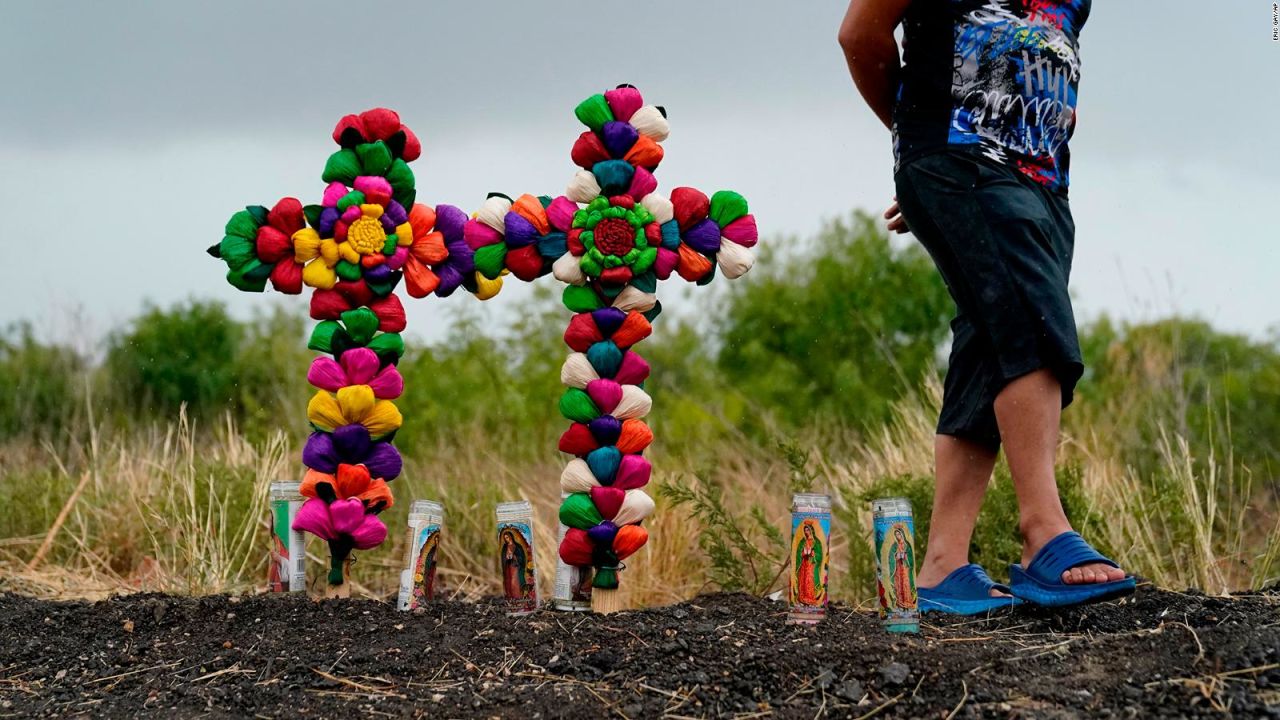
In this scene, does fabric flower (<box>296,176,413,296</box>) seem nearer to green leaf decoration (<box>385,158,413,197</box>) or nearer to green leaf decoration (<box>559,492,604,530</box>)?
green leaf decoration (<box>385,158,413,197</box>)

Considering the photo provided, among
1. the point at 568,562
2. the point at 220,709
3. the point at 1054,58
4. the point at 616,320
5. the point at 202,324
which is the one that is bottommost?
the point at 220,709

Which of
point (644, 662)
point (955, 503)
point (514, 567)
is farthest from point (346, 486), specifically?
point (955, 503)

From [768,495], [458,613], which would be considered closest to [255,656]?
[458,613]

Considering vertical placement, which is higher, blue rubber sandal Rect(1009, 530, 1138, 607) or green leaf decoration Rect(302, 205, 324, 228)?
green leaf decoration Rect(302, 205, 324, 228)

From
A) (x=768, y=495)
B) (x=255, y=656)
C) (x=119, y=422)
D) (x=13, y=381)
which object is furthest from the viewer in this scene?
(x=13, y=381)

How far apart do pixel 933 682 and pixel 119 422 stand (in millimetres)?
8692

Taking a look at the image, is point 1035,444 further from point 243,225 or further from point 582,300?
point 243,225

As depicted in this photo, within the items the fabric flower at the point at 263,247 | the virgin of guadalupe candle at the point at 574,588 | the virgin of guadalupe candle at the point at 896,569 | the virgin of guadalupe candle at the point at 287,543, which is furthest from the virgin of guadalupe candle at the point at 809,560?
the fabric flower at the point at 263,247

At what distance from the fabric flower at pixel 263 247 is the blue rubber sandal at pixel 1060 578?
7.53 ft

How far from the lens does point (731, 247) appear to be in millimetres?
3680

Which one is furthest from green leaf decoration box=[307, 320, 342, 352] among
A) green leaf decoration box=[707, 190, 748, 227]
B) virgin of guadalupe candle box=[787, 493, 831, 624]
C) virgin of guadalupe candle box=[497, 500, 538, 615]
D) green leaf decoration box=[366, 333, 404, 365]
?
virgin of guadalupe candle box=[787, 493, 831, 624]

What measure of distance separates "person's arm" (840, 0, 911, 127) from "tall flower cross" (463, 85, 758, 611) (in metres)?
0.51

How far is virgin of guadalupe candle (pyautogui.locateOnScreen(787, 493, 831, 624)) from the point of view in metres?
3.16

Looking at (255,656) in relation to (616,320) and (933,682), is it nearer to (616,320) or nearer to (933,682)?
(616,320)
